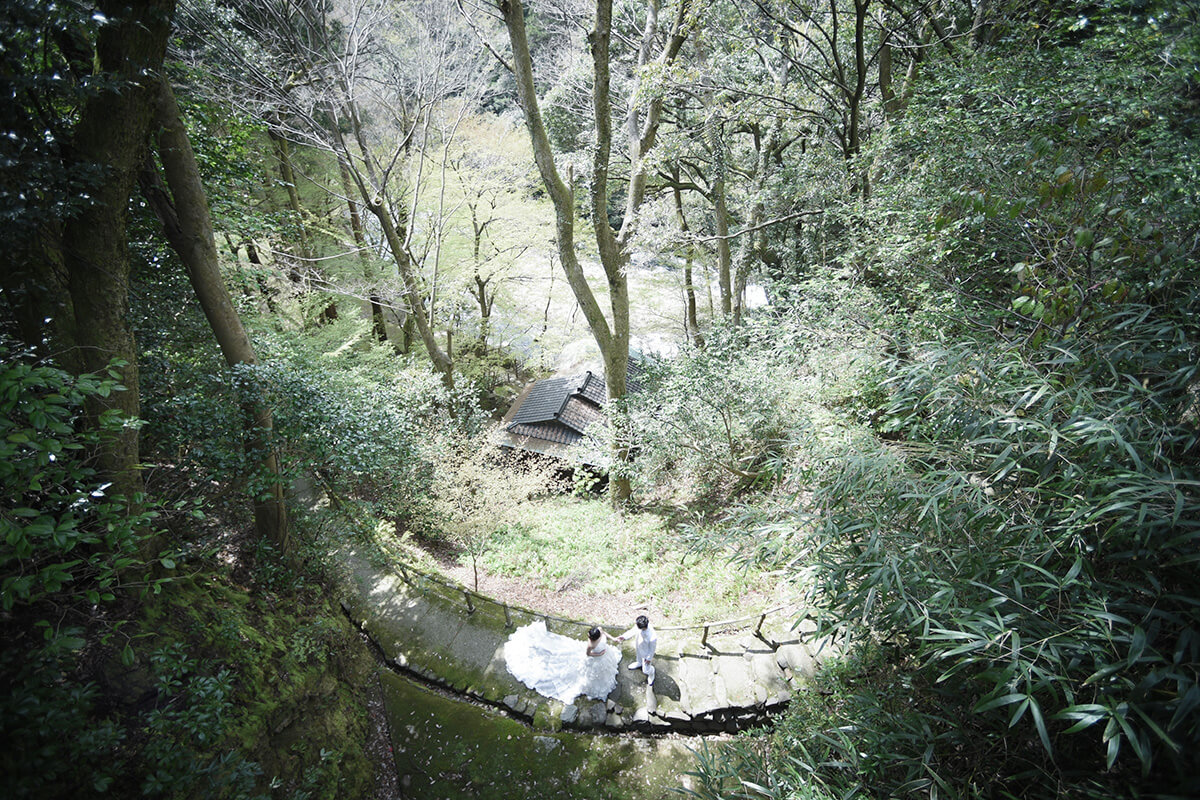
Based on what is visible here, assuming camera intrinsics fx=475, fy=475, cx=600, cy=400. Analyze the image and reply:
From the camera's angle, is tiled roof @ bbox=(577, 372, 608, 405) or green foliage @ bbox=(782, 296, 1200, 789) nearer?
green foliage @ bbox=(782, 296, 1200, 789)

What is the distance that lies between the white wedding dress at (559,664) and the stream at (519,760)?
44 cm

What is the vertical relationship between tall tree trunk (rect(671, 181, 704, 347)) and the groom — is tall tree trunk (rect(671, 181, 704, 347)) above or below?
above

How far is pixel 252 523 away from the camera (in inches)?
235

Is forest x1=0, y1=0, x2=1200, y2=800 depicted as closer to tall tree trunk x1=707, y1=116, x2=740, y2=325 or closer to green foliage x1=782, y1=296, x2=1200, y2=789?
green foliage x1=782, y1=296, x2=1200, y2=789

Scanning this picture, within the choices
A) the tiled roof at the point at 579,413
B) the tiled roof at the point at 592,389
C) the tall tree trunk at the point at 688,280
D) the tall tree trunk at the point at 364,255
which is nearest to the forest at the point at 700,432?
the tall tree trunk at the point at 364,255

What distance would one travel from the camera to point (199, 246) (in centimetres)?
488

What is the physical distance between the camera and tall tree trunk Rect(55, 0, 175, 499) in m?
3.56

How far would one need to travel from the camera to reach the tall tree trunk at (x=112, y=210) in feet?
11.7

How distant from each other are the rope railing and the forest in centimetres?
46

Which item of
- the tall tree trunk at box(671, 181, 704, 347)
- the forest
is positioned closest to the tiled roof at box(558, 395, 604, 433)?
the forest

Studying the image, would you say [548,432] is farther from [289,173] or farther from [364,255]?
Result: [289,173]

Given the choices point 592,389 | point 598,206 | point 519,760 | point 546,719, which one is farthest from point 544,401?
point 519,760

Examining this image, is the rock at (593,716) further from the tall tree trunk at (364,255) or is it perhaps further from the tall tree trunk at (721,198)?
the tall tree trunk at (364,255)

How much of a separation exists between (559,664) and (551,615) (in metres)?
0.89
